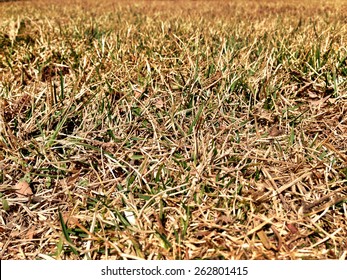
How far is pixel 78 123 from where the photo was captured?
1.66 m

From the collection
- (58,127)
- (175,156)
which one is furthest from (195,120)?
(58,127)

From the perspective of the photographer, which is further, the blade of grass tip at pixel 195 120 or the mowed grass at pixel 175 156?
the blade of grass tip at pixel 195 120

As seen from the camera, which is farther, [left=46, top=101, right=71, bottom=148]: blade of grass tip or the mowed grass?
[left=46, top=101, right=71, bottom=148]: blade of grass tip

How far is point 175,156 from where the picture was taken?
1.52 meters

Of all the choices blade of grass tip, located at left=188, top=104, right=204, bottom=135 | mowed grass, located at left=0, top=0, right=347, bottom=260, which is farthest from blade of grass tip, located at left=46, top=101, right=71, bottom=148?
blade of grass tip, located at left=188, top=104, right=204, bottom=135

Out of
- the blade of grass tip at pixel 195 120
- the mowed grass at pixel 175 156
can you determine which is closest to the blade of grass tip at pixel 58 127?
the mowed grass at pixel 175 156

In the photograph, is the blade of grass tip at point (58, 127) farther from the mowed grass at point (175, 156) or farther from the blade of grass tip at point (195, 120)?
the blade of grass tip at point (195, 120)

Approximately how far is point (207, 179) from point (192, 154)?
15 centimetres

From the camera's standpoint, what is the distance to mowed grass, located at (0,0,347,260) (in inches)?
48.3

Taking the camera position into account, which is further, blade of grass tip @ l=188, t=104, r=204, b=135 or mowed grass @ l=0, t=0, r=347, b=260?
blade of grass tip @ l=188, t=104, r=204, b=135

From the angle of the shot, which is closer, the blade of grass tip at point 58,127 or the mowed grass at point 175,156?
the mowed grass at point 175,156

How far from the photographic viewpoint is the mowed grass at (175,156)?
4.02 feet

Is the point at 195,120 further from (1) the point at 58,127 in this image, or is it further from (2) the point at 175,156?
(1) the point at 58,127

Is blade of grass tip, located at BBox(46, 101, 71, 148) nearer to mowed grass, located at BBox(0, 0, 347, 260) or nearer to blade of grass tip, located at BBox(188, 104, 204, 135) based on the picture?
mowed grass, located at BBox(0, 0, 347, 260)
